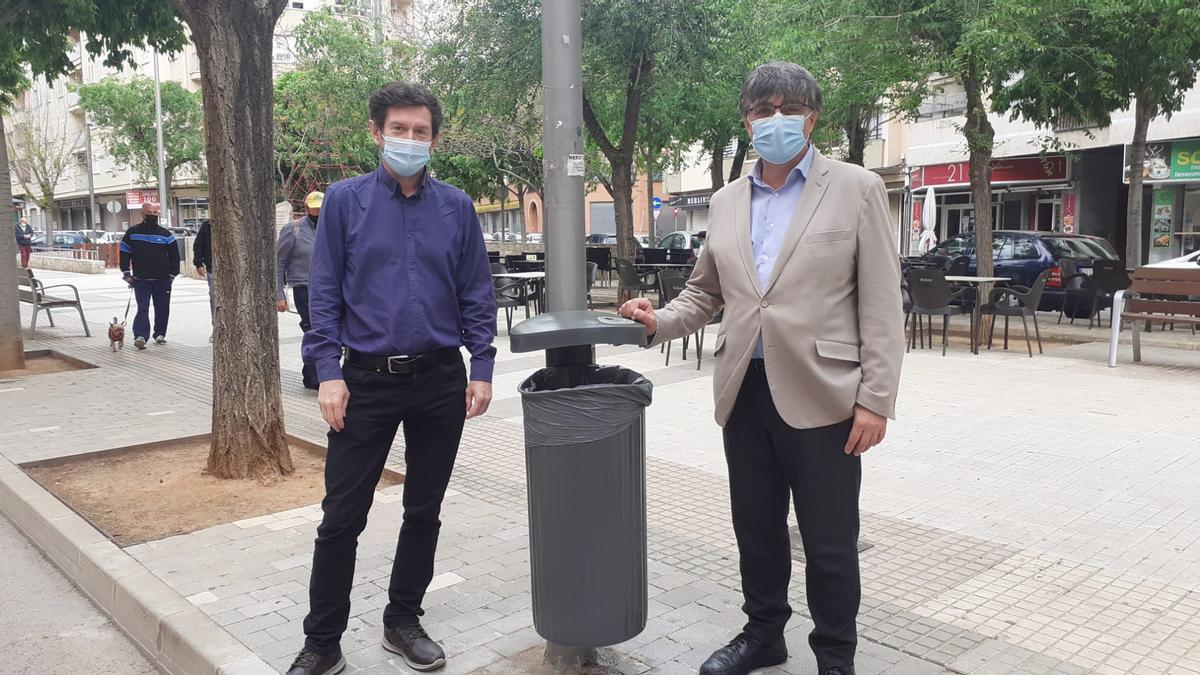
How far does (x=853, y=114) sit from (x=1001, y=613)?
712 inches

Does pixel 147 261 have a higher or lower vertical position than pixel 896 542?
higher

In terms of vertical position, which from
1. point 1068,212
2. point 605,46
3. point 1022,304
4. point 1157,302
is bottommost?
point 1022,304

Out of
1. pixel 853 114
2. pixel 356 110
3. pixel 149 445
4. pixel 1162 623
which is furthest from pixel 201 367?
pixel 356 110

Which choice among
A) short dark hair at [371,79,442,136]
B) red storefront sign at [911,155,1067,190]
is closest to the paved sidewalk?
short dark hair at [371,79,442,136]

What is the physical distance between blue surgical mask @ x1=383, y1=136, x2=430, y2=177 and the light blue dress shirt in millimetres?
1124

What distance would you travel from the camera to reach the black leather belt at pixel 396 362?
3.20 meters

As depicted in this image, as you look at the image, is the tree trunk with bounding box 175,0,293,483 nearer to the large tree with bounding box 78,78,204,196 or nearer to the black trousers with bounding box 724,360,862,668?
the black trousers with bounding box 724,360,862,668

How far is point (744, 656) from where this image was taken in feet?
10.5

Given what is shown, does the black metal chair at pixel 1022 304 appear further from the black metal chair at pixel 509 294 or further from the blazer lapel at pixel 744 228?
the blazer lapel at pixel 744 228

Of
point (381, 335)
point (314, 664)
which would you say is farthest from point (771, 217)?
point (314, 664)

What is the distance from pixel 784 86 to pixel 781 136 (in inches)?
6.0

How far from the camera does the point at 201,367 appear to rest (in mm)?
10781

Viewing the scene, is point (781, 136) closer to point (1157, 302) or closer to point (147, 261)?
point (1157, 302)

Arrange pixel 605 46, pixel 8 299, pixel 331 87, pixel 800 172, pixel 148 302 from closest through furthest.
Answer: pixel 800 172 → pixel 8 299 → pixel 148 302 → pixel 605 46 → pixel 331 87
